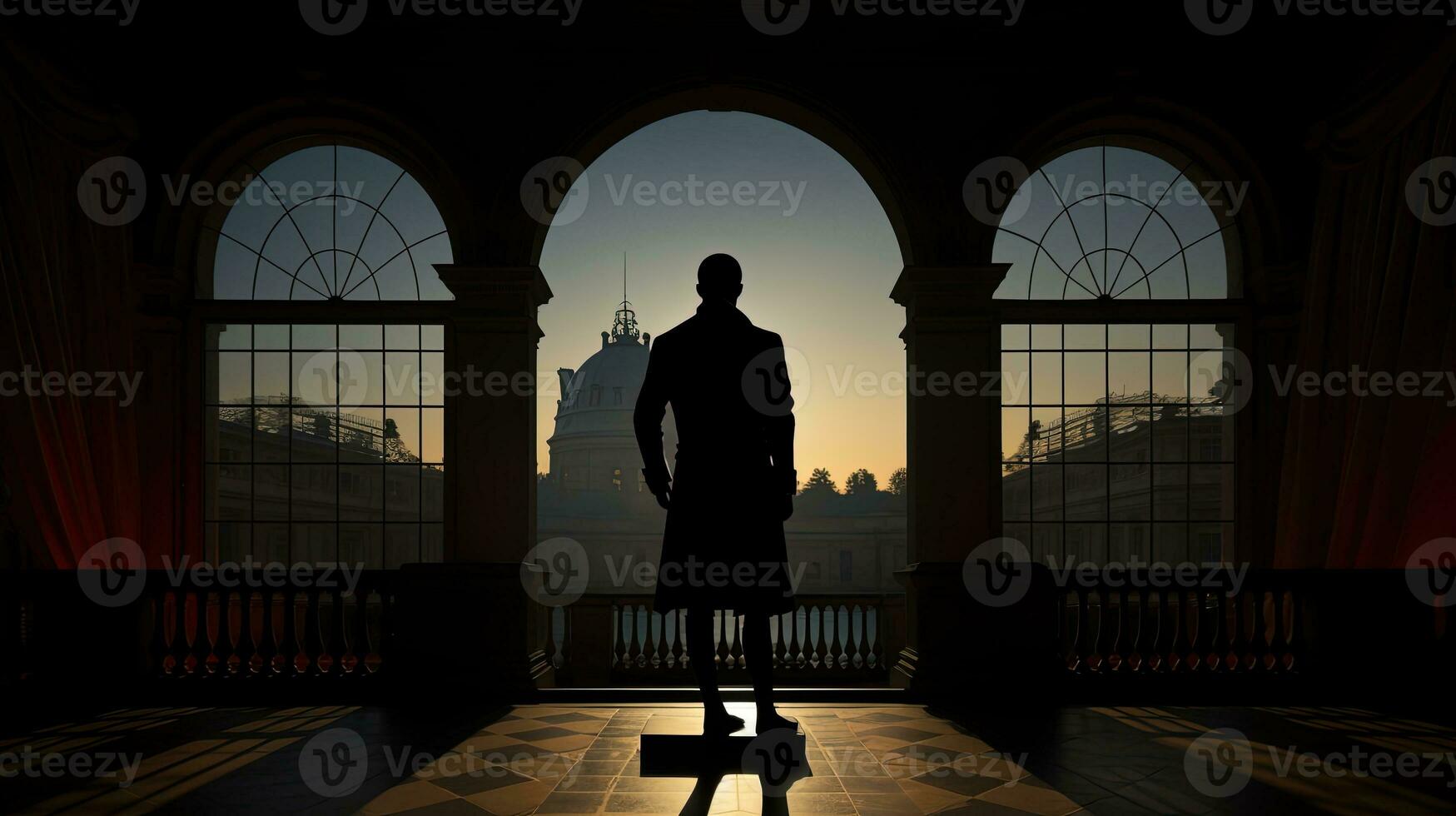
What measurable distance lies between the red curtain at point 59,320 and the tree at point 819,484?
66.7 m

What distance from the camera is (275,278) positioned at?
792cm

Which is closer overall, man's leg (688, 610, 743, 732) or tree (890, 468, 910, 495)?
man's leg (688, 610, 743, 732)

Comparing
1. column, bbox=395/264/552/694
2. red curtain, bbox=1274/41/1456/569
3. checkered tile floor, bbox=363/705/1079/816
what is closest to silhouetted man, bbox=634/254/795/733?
checkered tile floor, bbox=363/705/1079/816

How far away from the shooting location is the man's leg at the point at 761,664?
12.6 feet

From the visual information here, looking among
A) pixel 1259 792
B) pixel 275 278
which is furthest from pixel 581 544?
pixel 1259 792

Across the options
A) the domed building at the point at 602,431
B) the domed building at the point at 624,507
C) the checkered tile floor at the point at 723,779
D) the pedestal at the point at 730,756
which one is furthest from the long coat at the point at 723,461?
the domed building at the point at 602,431

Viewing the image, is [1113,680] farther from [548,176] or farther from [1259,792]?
[548,176]

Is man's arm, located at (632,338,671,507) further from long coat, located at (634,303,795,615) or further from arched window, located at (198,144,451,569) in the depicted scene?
arched window, located at (198,144,451,569)

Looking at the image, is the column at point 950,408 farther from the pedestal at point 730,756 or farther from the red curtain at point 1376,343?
the pedestal at point 730,756

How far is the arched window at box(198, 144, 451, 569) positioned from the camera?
775cm

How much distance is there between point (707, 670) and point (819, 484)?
72.3 meters

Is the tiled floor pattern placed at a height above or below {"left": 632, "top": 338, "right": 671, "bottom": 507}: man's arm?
below

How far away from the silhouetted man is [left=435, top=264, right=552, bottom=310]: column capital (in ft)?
10.8

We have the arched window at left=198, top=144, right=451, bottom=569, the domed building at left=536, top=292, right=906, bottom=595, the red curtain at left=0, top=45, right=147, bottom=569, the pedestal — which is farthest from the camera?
the domed building at left=536, top=292, right=906, bottom=595
